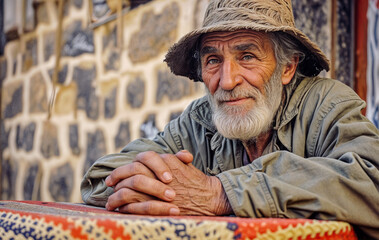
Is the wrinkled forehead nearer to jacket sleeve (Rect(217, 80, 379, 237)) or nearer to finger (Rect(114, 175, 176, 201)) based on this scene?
jacket sleeve (Rect(217, 80, 379, 237))

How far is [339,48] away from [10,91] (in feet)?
12.6

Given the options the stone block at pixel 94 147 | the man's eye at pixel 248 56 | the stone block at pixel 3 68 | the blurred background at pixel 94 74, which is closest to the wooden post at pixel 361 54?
the blurred background at pixel 94 74

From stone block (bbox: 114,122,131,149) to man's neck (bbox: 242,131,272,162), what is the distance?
198 centimetres

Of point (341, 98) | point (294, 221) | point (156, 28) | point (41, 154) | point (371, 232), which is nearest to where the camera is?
point (294, 221)

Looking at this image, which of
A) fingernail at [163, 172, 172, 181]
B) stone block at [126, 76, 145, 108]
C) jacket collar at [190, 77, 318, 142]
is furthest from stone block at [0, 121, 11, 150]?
fingernail at [163, 172, 172, 181]

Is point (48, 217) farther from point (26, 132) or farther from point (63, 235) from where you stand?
point (26, 132)

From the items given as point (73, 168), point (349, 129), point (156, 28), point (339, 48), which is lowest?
point (73, 168)

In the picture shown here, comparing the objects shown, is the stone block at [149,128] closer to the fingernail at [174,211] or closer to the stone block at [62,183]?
the stone block at [62,183]

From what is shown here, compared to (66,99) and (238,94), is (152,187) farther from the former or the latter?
(66,99)

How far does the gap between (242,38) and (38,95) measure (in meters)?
3.46

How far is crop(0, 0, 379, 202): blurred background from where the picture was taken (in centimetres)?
321

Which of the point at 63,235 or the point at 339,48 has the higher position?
the point at 339,48

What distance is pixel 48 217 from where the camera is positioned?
4.32ft

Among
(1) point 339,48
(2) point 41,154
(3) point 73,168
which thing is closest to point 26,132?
(2) point 41,154
